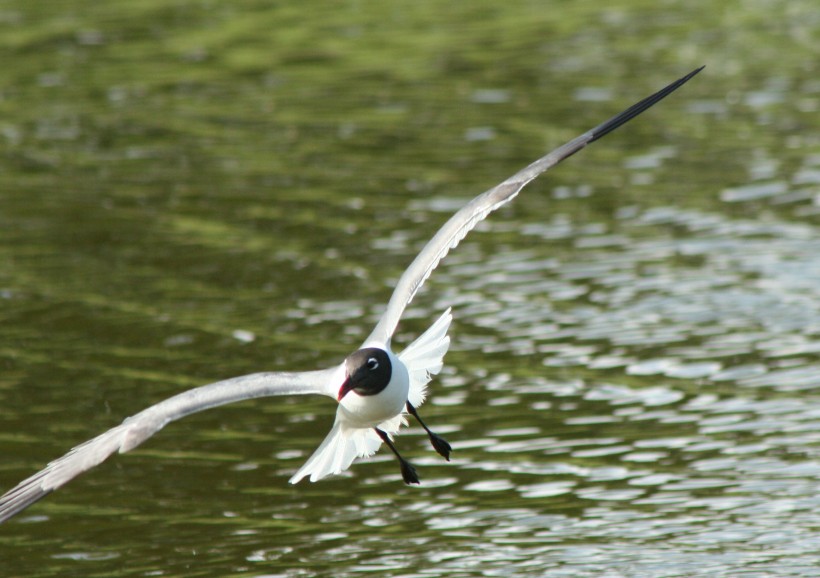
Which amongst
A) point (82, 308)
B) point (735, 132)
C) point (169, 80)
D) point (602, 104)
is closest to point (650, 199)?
point (735, 132)

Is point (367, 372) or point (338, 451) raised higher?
point (367, 372)

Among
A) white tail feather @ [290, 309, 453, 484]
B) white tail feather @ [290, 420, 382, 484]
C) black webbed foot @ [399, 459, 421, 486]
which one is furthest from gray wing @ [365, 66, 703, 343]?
black webbed foot @ [399, 459, 421, 486]

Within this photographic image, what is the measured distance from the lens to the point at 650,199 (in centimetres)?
1981

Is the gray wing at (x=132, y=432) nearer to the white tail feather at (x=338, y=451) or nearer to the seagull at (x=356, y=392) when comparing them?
the seagull at (x=356, y=392)

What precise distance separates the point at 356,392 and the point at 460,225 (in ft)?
5.23

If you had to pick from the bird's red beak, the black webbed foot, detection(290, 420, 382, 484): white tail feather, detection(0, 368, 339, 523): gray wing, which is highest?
detection(0, 368, 339, 523): gray wing

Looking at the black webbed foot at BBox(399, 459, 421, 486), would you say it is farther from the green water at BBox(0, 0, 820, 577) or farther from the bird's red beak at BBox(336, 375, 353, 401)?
the bird's red beak at BBox(336, 375, 353, 401)

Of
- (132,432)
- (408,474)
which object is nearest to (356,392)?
(408,474)

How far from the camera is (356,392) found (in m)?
10.7

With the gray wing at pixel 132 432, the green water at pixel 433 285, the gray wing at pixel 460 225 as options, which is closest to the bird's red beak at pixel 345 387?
the gray wing at pixel 132 432

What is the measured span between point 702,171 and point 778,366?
6.68 metres

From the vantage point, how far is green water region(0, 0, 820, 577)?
11930 millimetres

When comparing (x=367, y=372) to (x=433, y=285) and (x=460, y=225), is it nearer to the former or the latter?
(x=460, y=225)

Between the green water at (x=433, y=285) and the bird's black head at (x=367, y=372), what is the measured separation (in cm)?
140
